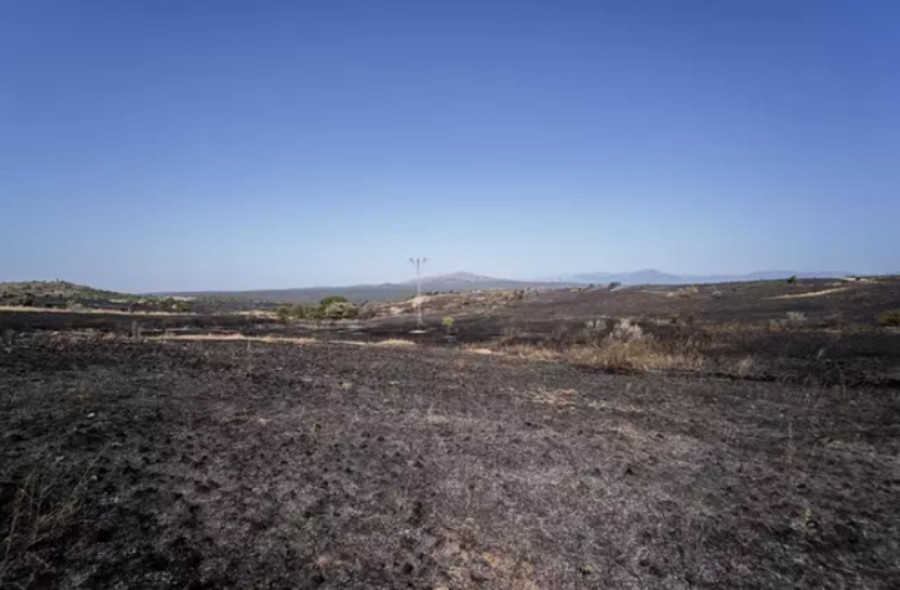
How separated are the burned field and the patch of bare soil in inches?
1.1

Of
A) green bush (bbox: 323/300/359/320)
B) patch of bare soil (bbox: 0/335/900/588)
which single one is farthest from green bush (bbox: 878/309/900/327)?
green bush (bbox: 323/300/359/320)

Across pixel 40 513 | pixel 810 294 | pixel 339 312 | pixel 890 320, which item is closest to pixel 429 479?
pixel 40 513

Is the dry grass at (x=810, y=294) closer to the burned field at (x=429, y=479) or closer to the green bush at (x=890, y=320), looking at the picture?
the green bush at (x=890, y=320)

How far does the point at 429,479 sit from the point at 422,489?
0.92 feet

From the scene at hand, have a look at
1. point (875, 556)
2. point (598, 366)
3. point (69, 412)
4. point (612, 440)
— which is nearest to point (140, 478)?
point (69, 412)

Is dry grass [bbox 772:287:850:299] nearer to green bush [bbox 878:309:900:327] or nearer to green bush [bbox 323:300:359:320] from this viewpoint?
green bush [bbox 878:309:900:327]

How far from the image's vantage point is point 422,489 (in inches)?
197

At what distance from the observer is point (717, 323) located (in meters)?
24.9

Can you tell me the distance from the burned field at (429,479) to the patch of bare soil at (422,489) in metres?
0.03

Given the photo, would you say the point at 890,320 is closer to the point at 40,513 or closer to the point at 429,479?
the point at 429,479

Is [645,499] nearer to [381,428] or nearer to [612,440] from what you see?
[612,440]

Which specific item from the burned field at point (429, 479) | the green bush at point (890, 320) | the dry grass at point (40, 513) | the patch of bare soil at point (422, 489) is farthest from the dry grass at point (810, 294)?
the dry grass at point (40, 513)

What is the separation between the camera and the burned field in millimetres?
3543

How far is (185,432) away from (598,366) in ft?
36.6
